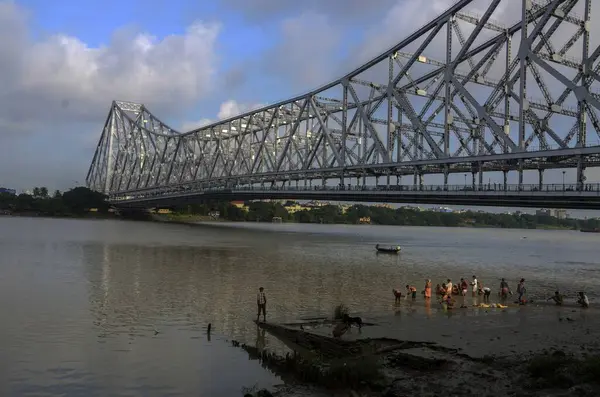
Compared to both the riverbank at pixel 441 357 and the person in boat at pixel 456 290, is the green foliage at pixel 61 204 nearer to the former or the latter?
the person in boat at pixel 456 290

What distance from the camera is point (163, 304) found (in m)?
22.1

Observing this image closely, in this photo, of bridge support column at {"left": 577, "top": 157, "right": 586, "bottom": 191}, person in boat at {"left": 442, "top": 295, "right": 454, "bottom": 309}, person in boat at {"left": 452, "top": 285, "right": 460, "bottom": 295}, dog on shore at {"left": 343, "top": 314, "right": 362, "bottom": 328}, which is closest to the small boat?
bridge support column at {"left": 577, "top": 157, "right": 586, "bottom": 191}

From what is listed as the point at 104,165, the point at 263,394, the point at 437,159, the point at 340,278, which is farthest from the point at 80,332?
the point at 104,165

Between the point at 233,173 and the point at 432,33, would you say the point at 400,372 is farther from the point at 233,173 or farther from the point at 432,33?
the point at 233,173

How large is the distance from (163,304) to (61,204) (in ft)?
416

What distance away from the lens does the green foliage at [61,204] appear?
135 metres

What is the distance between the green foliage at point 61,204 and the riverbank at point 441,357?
130699 millimetres

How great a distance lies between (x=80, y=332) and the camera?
17.0 meters

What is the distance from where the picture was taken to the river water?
12.9 metres

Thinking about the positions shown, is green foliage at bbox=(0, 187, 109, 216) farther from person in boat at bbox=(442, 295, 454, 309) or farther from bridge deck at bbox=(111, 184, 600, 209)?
person in boat at bbox=(442, 295, 454, 309)

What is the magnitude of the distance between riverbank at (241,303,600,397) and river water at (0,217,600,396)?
1172 millimetres

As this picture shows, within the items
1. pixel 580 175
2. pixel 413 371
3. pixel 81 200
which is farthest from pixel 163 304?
pixel 81 200

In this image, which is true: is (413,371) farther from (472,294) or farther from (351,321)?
(472,294)

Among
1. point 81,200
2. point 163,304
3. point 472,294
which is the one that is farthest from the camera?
point 81,200
